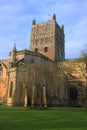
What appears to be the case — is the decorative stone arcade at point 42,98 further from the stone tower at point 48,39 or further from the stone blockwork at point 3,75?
the stone tower at point 48,39

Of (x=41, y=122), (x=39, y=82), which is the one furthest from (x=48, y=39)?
(x=41, y=122)

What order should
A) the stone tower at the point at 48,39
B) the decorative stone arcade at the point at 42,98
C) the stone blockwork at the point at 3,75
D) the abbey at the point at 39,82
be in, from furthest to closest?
the stone tower at the point at 48,39, the stone blockwork at the point at 3,75, the abbey at the point at 39,82, the decorative stone arcade at the point at 42,98

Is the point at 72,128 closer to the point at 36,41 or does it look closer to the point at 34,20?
the point at 36,41

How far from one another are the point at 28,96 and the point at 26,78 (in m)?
3.44

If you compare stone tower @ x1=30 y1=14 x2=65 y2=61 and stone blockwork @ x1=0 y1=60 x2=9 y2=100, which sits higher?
stone tower @ x1=30 y1=14 x2=65 y2=61

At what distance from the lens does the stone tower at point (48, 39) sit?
258 feet

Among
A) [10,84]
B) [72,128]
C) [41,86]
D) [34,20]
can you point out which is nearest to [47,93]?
[41,86]

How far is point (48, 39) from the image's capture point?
80625 millimetres

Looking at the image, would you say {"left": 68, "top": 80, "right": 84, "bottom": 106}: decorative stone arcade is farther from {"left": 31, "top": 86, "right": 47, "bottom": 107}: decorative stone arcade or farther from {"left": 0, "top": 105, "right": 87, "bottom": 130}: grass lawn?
{"left": 0, "top": 105, "right": 87, "bottom": 130}: grass lawn

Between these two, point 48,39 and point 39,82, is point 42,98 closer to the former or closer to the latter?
point 39,82

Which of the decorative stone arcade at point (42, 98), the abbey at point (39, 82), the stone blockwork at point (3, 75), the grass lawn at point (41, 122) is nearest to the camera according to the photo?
the grass lawn at point (41, 122)

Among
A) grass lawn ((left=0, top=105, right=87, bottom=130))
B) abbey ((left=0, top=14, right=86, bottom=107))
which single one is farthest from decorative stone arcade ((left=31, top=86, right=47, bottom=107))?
grass lawn ((left=0, top=105, right=87, bottom=130))

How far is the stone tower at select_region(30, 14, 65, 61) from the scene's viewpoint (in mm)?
78500

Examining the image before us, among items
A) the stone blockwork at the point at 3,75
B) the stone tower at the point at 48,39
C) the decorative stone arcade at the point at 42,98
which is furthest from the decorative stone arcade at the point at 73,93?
the stone tower at the point at 48,39
